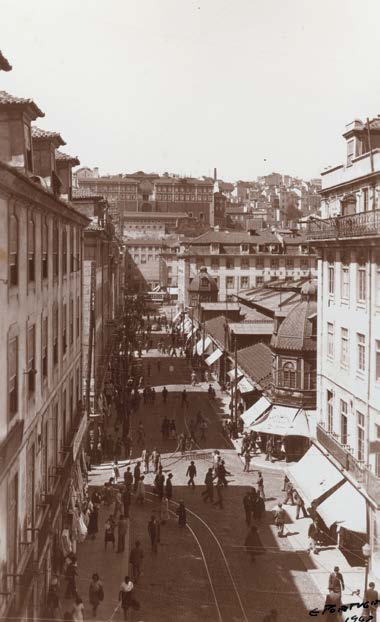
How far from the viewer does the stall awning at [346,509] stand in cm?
2494

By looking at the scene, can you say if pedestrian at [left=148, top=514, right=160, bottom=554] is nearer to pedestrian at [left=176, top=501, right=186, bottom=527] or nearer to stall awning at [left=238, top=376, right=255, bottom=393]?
pedestrian at [left=176, top=501, right=186, bottom=527]

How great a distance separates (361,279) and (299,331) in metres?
11.7

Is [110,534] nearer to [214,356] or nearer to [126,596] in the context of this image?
[126,596]

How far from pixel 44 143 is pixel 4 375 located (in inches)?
432

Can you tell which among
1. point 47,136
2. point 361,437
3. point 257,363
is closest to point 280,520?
point 361,437

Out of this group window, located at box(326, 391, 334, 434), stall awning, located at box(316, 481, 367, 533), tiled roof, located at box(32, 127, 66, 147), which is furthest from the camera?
window, located at box(326, 391, 334, 434)

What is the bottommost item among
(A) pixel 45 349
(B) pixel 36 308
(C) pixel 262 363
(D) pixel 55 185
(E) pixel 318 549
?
(E) pixel 318 549

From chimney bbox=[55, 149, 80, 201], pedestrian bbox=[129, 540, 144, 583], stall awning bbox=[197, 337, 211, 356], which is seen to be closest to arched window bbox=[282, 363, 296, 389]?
chimney bbox=[55, 149, 80, 201]

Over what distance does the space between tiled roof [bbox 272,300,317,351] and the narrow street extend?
742 centimetres

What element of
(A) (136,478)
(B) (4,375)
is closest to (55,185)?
(B) (4,375)

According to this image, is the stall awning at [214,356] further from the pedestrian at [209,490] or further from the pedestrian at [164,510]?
the pedestrian at [164,510]

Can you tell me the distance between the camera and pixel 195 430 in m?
44.9

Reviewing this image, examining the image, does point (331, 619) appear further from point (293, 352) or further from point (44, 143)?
point (293, 352)

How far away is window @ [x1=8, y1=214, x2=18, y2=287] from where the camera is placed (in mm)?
15344
